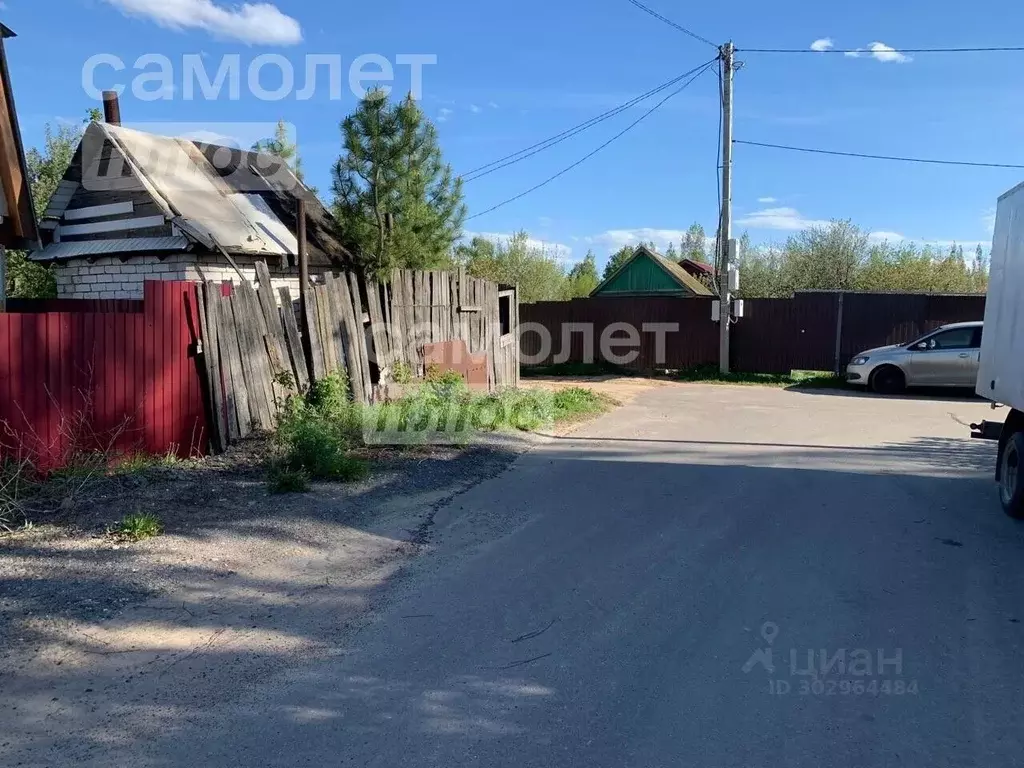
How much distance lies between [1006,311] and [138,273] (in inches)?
460

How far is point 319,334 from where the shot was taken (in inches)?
381

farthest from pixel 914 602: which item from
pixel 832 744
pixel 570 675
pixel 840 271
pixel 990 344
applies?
pixel 840 271

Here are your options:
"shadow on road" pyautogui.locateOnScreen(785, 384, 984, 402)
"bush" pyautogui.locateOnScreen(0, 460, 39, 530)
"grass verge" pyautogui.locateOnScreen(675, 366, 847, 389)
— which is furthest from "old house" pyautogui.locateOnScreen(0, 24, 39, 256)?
"grass verge" pyautogui.locateOnScreen(675, 366, 847, 389)

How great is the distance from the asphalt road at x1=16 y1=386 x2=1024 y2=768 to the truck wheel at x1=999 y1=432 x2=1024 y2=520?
0.15 metres

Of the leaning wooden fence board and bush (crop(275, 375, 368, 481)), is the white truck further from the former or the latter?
the leaning wooden fence board

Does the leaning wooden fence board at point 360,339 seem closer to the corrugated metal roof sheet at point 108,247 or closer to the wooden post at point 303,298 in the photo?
the wooden post at point 303,298

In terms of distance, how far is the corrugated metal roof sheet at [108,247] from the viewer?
11.7 metres

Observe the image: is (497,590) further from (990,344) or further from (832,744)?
(990,344)

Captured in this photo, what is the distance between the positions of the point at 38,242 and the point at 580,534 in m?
7.84

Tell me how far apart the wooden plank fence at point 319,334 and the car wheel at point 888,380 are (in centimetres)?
906

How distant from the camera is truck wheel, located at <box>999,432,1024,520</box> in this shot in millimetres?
6609

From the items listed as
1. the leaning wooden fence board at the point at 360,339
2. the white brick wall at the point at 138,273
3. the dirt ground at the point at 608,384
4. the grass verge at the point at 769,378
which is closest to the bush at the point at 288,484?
the leaning wooden fence board at the point at 360,339

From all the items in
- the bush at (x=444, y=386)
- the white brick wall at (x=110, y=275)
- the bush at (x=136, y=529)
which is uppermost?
the white brick wall at (x=110, y=275)

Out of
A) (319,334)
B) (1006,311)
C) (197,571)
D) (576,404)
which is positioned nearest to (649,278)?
(576,404)
